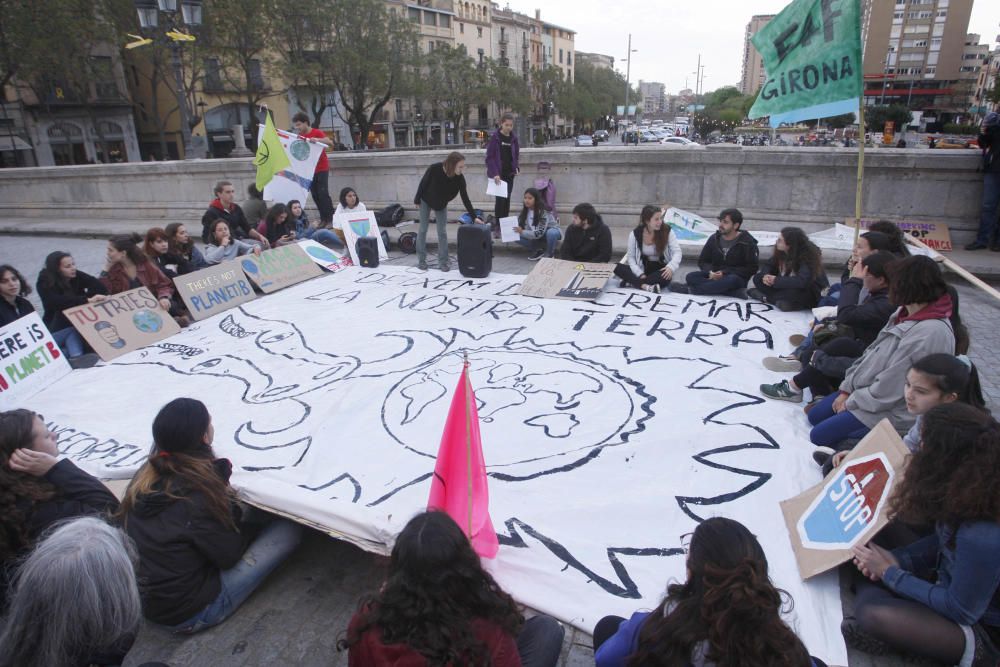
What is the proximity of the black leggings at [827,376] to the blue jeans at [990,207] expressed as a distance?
18.7ft

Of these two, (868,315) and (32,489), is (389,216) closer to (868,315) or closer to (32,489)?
(868,315)

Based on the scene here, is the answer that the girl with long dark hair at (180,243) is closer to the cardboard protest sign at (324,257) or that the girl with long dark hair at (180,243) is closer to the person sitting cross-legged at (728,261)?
the cardboard protest sign at (324,257)

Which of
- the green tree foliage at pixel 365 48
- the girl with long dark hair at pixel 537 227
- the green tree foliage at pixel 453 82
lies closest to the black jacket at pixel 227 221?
the girl with long dark hair at pixel 537 227

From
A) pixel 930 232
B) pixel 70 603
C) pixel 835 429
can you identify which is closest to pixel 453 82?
pixel 930 232

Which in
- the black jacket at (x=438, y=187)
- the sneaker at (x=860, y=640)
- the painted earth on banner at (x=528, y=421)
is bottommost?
the sneaker at (x=860, y=640)

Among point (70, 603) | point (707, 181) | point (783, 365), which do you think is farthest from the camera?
point (707, 181)

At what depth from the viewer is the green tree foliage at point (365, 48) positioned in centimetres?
3109

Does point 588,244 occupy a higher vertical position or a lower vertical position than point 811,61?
lower

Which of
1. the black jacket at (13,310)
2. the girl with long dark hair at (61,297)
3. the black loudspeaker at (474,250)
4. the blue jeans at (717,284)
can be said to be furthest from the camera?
the black loudspeaker at (474,250)

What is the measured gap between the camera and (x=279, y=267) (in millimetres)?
8070

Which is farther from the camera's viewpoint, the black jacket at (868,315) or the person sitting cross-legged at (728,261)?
the person sitting cross-legged at (728,261)

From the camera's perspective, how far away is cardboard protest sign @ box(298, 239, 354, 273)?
8727 millimetres

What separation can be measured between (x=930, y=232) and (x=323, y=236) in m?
9.02

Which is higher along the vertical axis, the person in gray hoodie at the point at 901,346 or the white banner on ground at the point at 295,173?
the white banner on ground at the point at 295,173
